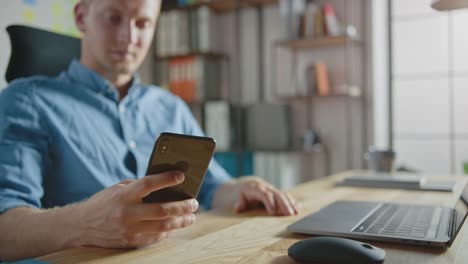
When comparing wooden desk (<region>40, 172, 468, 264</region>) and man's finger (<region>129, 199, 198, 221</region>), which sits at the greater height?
man's finger (<region>129, 199, 198, 221</region>)

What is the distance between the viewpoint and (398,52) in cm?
316

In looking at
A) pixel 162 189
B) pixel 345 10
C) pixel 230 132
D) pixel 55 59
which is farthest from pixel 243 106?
pixel 162 189

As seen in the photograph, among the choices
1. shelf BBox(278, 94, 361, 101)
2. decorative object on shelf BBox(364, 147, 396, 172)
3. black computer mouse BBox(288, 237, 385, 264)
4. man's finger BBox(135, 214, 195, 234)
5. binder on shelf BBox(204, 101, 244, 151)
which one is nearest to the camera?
black computer mouse BBox(288, 237, 385, 264)

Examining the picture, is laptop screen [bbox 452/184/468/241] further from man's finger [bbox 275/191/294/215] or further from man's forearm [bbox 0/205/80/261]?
man's forearm [bbox 0/205/80/261]

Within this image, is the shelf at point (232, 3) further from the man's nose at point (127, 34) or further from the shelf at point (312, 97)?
the man's nose at point (127, 34)

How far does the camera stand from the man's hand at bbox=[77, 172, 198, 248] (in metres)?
0.69

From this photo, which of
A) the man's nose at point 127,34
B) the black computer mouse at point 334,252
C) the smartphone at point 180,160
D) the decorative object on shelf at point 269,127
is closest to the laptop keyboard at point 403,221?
the black computer mouse at point 334,252

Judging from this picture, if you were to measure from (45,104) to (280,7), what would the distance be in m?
2.33

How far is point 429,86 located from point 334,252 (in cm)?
277

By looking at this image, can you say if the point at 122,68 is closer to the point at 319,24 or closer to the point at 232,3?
the point at 319,24

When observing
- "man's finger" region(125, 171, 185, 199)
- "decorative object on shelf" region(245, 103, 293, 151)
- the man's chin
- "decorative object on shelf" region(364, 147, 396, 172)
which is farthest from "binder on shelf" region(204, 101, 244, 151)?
"man's finger" region(125, 171, 185, 199)

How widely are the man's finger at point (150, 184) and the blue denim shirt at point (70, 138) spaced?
0.35m

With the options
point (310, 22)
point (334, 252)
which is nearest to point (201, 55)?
point (310, 22)

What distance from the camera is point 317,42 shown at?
3090 millimetres
